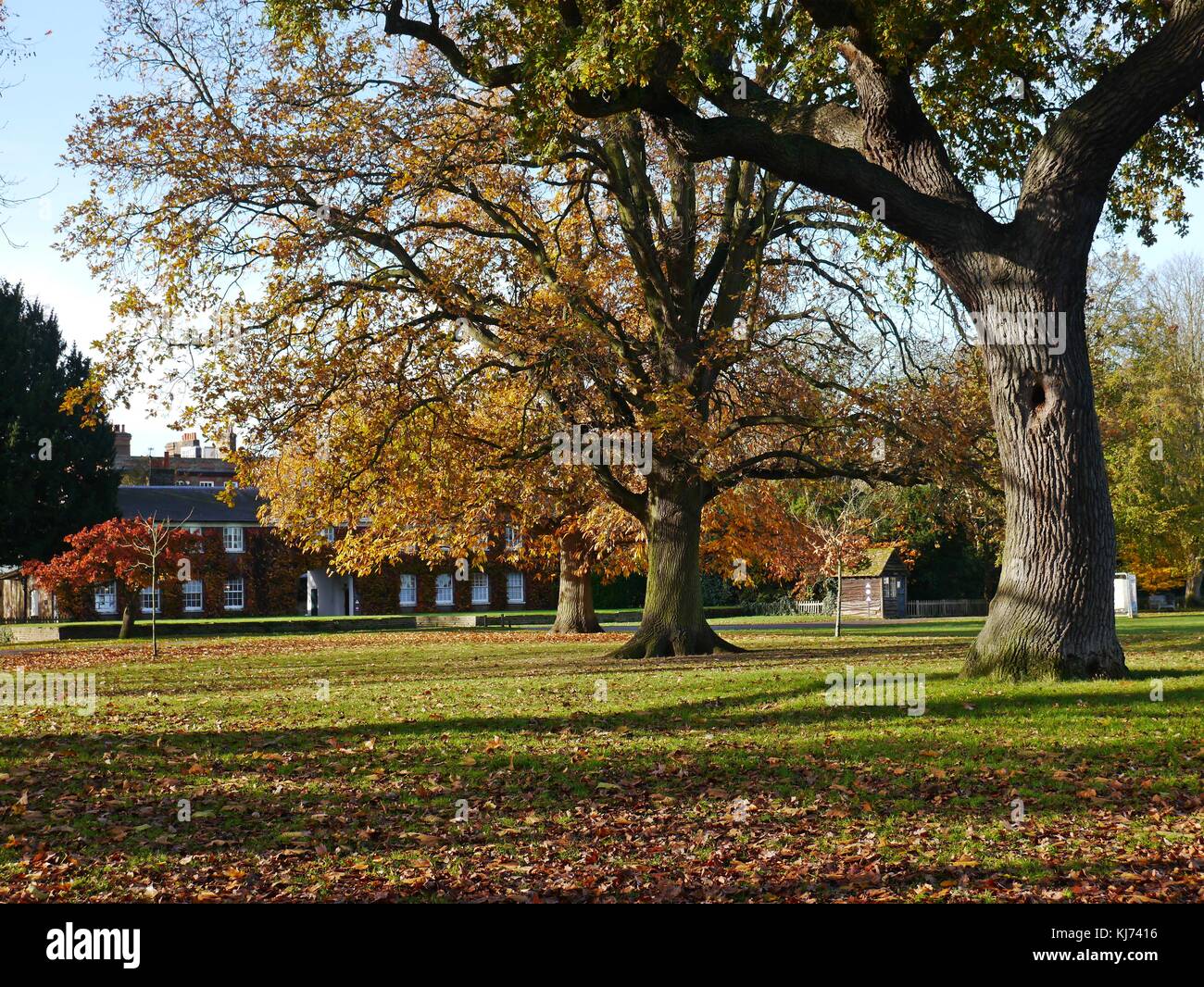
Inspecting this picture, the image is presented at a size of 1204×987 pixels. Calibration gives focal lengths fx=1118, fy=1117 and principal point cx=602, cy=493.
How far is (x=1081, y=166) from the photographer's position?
13039mm

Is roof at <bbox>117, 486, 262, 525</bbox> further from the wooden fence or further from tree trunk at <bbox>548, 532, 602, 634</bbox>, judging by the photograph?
the wooden fence

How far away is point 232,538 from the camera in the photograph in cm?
5512

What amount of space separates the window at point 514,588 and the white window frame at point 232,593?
14.1 meters

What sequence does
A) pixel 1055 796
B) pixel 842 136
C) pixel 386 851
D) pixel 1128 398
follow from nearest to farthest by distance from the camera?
pixel 386 851 < pixel 1055 796 < pixel 842 136 < pixel 1128 398

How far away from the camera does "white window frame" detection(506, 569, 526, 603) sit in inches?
2432

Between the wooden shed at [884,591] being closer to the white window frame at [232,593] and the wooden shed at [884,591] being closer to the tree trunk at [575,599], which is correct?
the tree trunk at [575,599]

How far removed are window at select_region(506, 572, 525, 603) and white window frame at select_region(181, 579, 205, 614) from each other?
16070 millimetres

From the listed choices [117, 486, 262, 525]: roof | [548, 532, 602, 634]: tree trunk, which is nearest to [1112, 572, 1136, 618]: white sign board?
[548, 532, 602, 634]: tree trunk

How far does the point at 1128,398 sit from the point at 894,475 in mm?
24828

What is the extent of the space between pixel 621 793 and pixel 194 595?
49205 mm

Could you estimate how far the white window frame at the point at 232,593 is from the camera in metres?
54.5

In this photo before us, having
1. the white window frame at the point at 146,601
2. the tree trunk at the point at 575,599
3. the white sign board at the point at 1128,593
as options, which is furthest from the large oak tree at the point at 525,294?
the white window frame at the point at 146,601

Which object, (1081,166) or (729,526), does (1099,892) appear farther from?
(729,526)
